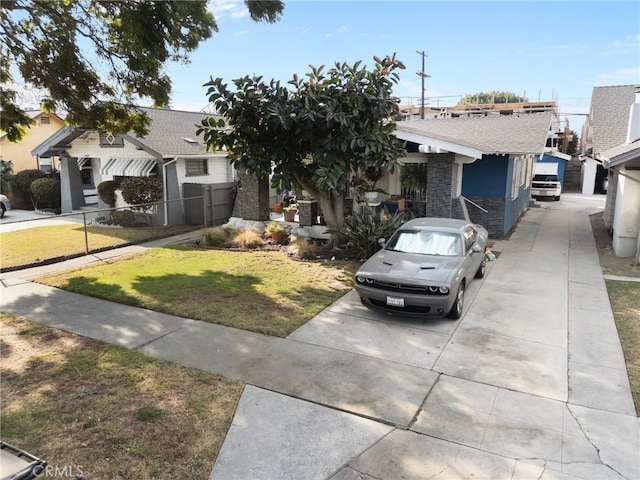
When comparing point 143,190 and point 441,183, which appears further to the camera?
point 143,190

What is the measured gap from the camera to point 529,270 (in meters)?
10.4

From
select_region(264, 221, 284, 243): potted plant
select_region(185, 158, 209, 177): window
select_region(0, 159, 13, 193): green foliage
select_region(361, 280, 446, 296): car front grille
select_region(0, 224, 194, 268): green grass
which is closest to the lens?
select_region(361, 280, 446, 296): car front grille

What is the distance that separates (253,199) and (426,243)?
362 inches

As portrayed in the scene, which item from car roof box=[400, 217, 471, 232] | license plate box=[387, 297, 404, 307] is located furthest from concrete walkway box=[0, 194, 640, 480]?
car roof box=[400, 217, 471, 232]

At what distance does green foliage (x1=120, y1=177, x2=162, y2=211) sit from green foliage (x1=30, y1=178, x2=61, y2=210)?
605 centimetres

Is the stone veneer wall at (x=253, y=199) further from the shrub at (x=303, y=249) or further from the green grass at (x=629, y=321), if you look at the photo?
the green grass at (x=629, y=321)

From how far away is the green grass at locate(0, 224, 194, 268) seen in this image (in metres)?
11.7

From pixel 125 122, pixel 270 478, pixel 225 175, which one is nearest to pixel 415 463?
pixel 270 478

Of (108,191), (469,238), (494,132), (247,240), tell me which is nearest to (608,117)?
(494,132)

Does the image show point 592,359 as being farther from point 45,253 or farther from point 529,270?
point 45,253

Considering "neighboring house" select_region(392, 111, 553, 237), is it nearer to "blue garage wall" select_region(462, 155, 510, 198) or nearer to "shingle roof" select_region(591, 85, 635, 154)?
"blue garage wall" select_region(462, 155, 510, 198)

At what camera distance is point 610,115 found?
761 inches

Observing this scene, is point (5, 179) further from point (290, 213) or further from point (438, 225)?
point (438, 225)

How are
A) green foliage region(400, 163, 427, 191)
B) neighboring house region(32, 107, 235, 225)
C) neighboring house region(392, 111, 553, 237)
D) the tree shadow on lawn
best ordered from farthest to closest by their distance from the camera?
1. neighboring house region(32, 107, 235, 225)
2. green foliage region(400, 163, 427, 191)
3. neighboring house region(392, 111, 553, 237)
4. the tree shadow on lawn
